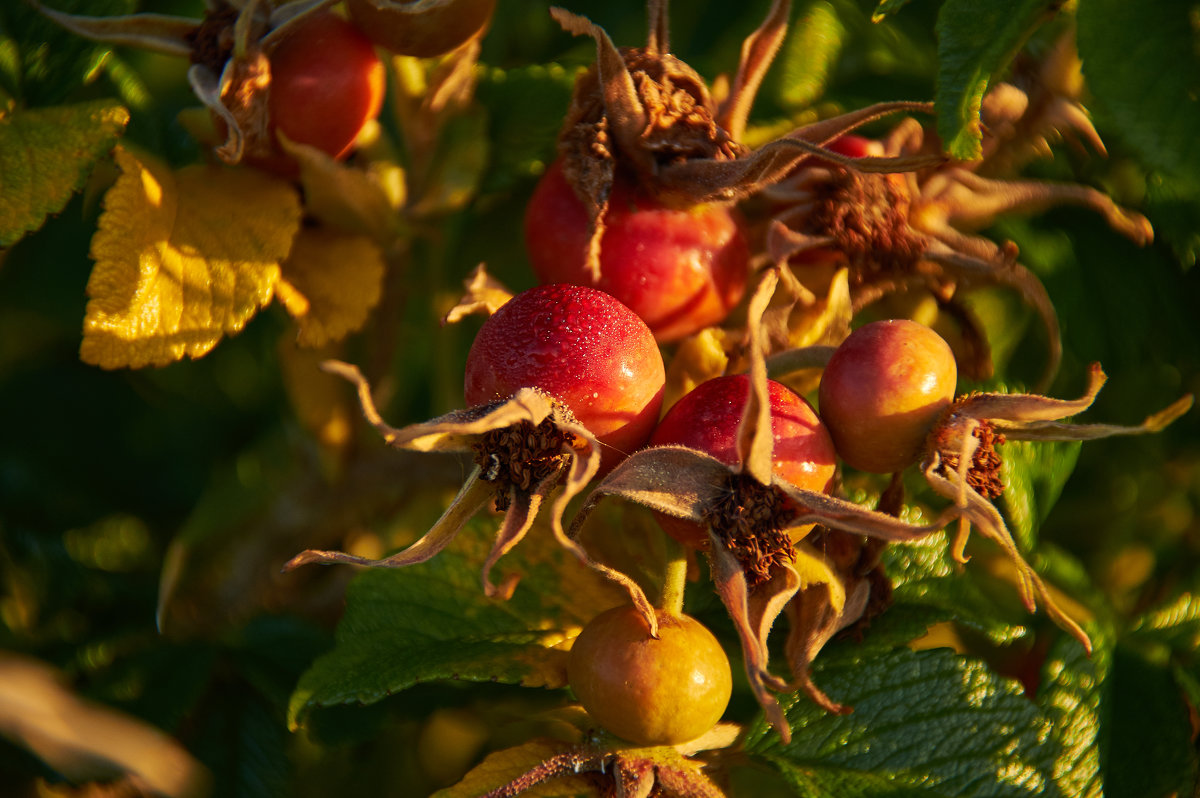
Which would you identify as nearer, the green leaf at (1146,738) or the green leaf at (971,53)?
the green leaf at (971,53)

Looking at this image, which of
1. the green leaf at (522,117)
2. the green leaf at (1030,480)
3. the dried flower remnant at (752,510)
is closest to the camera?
the dried flower remnant at (752,510)

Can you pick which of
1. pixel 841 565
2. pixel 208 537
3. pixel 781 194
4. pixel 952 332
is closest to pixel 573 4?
pixel 781 194

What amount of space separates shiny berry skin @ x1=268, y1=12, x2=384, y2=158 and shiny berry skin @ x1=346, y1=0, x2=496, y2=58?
0.09ft

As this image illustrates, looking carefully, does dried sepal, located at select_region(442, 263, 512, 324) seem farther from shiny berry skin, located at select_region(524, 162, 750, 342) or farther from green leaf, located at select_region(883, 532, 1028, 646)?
green leaf, located at select_region(883, 532, 1028, 646)

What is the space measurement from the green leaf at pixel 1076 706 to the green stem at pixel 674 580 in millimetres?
430

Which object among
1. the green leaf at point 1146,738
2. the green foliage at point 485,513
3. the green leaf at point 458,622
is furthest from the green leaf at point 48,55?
the green leaf at point 1146,738

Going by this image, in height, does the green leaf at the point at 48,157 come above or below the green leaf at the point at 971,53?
below

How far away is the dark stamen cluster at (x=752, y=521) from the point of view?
2.89 feet

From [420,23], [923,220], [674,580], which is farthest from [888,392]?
[420,23]

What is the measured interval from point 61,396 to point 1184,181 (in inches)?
84.7

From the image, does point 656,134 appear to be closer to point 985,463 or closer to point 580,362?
point 580,362

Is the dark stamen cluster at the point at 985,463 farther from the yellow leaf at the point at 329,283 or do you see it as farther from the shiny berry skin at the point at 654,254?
the yellow leaf at the point at 329,283

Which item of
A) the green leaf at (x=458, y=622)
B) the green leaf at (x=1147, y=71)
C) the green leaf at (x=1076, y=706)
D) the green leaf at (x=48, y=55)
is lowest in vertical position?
the green leaf at (x=1076, y=706)

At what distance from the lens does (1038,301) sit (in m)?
1.20
